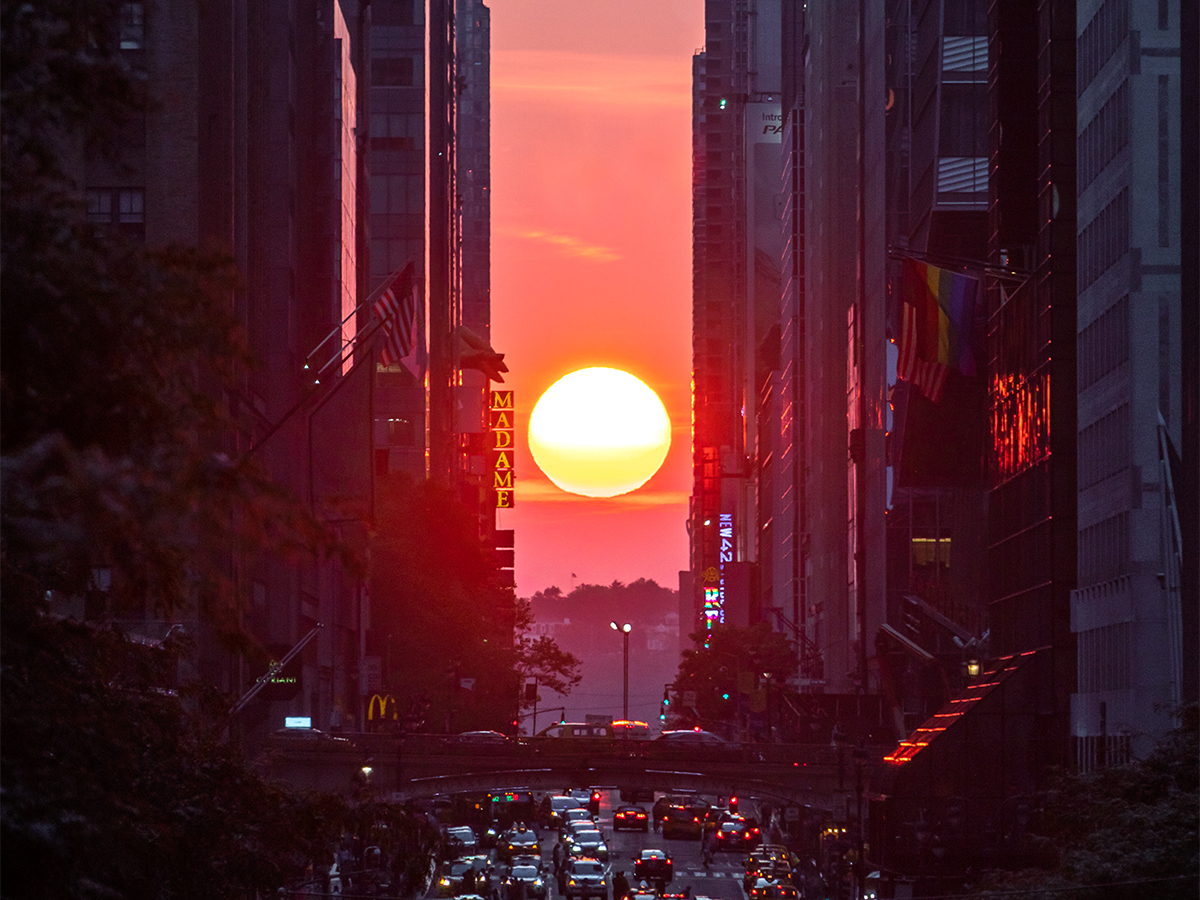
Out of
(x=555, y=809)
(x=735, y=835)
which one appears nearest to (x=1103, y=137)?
(x=735, y=835)

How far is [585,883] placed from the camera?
266ft

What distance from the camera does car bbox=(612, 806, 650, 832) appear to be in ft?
439

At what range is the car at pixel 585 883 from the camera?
8106 cm

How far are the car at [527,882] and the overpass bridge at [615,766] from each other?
525 cm

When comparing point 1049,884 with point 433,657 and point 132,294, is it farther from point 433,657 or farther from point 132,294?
point 433,657

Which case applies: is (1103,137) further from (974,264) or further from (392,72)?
(392,72)

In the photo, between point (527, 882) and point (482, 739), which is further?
point (482, 739)

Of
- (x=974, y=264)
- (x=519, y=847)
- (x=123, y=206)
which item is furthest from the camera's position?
(x=519, y=847)

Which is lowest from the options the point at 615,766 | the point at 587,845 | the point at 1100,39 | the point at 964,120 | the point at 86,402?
the point at 587,845

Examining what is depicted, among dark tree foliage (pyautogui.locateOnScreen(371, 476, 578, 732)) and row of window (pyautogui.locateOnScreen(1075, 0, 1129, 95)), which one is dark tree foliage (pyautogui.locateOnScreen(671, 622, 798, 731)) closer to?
dark tree foliage (pyautogui.locateOnScreen(371, 476, 578, 732))

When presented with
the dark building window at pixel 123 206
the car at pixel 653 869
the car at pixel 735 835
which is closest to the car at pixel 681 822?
the car at pixel 735 835

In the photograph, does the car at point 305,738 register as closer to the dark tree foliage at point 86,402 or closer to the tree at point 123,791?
the tree at point 123,791

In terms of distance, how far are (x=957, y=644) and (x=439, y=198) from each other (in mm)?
99611

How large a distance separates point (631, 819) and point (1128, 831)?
310 feet
